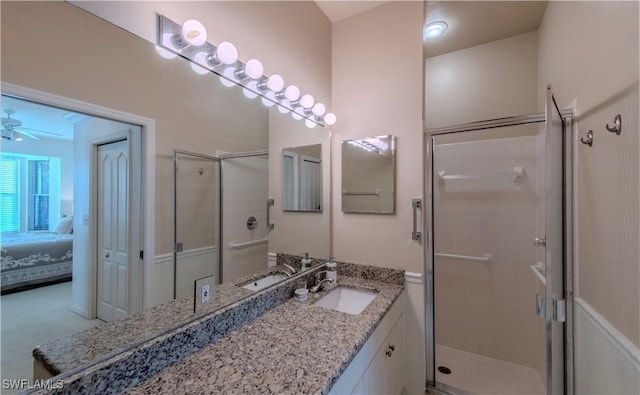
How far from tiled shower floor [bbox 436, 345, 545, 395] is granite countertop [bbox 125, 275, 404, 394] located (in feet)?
4.15

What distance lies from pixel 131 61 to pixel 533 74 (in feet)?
9.67

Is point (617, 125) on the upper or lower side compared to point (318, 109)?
lower

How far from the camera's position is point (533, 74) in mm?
2332

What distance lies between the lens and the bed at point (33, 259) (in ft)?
2.23

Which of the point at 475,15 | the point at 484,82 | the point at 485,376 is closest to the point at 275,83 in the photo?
the point at 475,15

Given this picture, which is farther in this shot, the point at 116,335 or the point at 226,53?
the point at 226,53

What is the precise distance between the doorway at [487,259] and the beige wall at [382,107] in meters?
0.17

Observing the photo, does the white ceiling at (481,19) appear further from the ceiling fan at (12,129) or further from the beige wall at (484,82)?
the ceiling fan at (12,129)

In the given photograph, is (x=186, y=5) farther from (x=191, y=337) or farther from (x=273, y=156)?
(x=191, y=337)

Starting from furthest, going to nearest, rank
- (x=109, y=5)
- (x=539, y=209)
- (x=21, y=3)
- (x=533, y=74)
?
(x=533, y=74), (x=539, y=209), (x=109, y=5), (x=21, y=3)

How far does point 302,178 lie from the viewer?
76.2 inches

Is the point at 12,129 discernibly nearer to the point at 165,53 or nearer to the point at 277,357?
the point at 165,53

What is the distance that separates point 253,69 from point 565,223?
6.48 feet

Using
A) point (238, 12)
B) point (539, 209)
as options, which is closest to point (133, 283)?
point (238, 12)
